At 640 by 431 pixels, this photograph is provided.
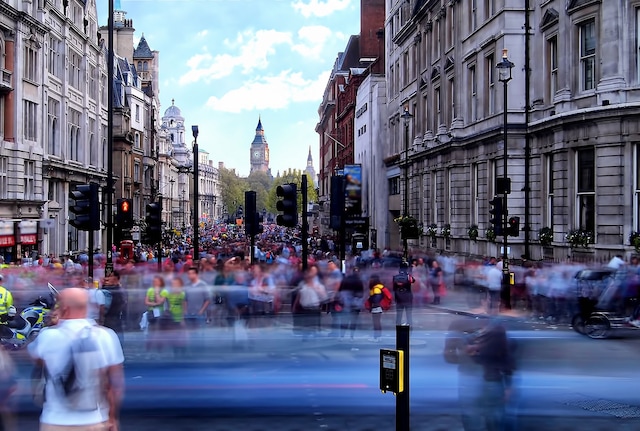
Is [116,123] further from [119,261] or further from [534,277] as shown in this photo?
[534,277]

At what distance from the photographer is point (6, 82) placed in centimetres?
3756

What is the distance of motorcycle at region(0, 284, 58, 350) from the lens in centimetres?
1462

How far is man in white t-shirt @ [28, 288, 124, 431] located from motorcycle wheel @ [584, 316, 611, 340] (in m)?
13.0

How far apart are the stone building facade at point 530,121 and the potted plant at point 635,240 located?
481 millimetres

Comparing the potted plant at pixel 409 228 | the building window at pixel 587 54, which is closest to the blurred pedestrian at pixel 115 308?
the building window at pixel 587 54

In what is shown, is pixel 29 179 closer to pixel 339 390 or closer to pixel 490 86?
pixel 490 86

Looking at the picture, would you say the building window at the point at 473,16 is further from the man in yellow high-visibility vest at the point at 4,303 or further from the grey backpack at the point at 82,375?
the grey backpack at the point at 82,375

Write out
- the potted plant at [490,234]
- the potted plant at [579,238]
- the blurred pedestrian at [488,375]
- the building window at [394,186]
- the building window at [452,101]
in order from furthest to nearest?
the building window at [394,186]
the building window at [452,101]
the potted plant at [490,234]
the potted plant at [579,238]
the blurred pedestrian at [488,375]

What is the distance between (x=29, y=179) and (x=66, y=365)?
122ft

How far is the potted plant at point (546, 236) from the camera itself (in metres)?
29.2

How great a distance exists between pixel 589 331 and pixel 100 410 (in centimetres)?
1353

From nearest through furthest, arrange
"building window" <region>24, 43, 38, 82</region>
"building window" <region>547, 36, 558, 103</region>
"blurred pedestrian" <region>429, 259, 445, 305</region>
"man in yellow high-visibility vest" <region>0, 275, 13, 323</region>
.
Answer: "man in yellow high-visibility vest" <region>0, 275, 13, 323</region> < "blurred pedestrian" <region>429, 259, 445, 305</region> < "building window" <region>547, 36, 558, 103</region> < "building window" <region>24, 43, 38, 82</region>

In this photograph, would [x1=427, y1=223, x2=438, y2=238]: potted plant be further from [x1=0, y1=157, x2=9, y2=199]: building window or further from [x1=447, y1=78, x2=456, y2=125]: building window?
[x1=0, y1=157, x2=9, y2=199]: building window

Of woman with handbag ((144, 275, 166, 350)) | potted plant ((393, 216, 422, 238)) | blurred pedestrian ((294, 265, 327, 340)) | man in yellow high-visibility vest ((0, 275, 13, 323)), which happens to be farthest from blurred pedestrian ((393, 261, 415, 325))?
potted plant ((393, 216, 422, 238))
